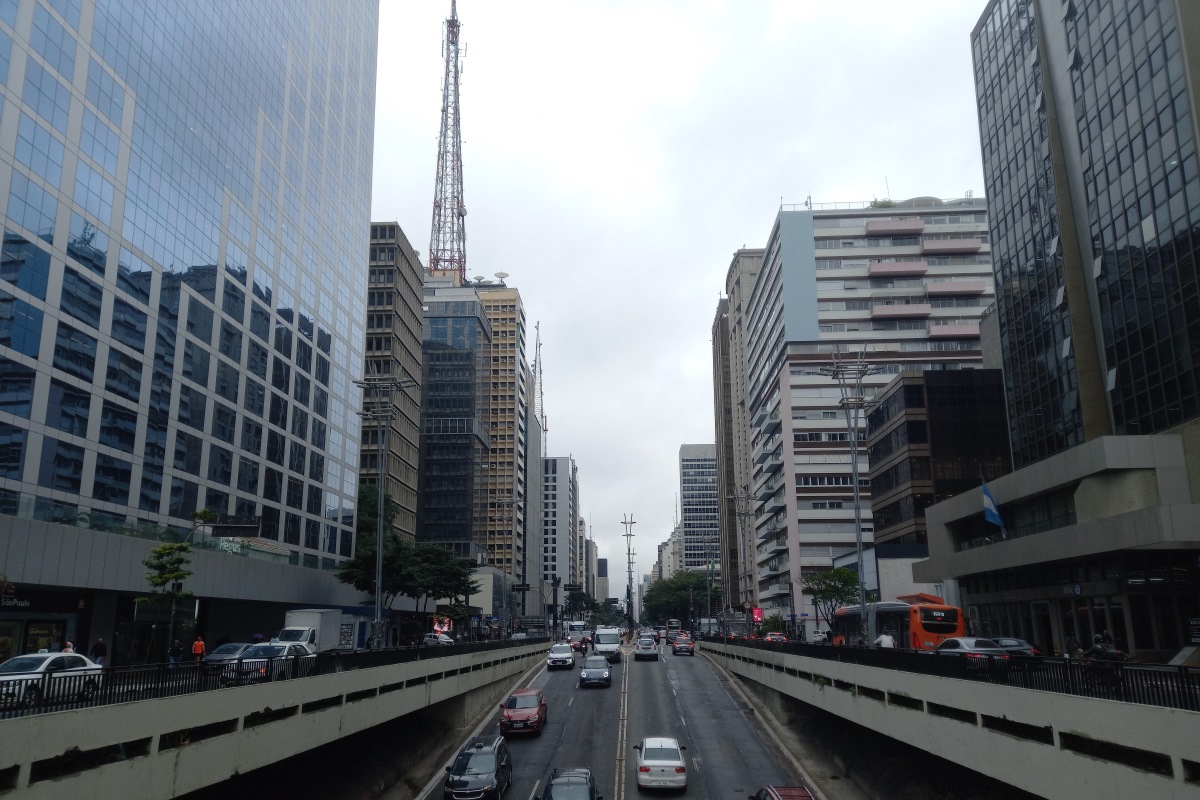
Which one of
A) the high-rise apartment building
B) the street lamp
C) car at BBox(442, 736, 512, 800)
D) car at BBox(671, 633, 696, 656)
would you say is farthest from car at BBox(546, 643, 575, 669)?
the high-rise apartment building

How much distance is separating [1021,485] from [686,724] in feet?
81.5

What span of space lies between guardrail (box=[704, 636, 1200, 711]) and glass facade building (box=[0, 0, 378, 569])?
35.0m

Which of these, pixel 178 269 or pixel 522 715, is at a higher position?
pixel 178 269

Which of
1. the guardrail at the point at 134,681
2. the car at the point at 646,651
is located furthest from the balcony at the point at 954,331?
the guardrail at the point at 134,681

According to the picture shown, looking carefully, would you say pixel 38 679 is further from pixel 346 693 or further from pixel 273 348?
pixel 273 348

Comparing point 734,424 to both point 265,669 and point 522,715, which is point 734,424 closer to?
point 522,715

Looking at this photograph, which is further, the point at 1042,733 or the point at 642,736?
the point at 642,736

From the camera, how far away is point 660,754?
1101 inches

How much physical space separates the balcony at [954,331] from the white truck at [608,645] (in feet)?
185

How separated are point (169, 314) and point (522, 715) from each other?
33398mm

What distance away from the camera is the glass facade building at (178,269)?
42531 mm

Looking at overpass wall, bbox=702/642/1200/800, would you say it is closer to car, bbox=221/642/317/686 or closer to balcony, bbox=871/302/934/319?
car, bbox=221/642/317/686

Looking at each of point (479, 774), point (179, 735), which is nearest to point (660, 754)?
point (479, 774)

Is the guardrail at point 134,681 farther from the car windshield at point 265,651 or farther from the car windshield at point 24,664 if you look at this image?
the car windshield at point 265,651
